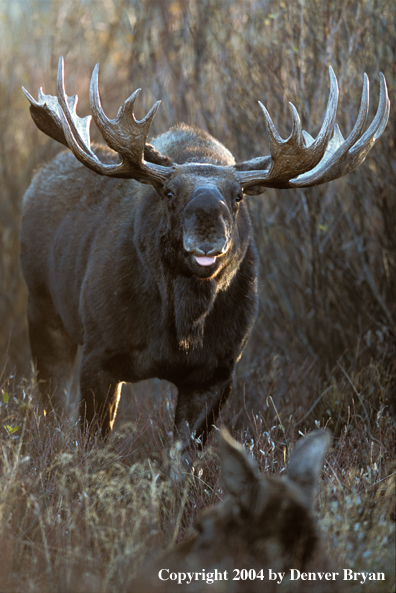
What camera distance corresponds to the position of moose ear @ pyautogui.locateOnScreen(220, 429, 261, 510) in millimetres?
2189

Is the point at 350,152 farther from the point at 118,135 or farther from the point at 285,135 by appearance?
the point at 285,135

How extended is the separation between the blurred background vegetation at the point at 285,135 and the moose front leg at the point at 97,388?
Answer: 3.91ft

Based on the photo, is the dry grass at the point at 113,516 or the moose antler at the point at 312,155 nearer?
the dry grass at the point at 113,516

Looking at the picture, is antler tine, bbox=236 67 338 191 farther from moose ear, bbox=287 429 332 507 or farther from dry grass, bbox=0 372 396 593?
moose ear, bbox=287 429 332 507

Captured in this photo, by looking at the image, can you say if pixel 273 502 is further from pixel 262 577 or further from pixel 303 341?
pixel 303 341

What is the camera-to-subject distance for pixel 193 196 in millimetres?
3852

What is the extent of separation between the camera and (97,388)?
4391 mm

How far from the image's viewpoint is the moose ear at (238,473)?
2189mm

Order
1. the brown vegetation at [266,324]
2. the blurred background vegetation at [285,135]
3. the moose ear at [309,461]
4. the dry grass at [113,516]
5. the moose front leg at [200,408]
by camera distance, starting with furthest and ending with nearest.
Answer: the blurred background vegetation at [285,135]
the moose front leg at [200,408]
the brown vegetation at [266,324]
the dry grass at [113,516]
the moose ear at [309,461]

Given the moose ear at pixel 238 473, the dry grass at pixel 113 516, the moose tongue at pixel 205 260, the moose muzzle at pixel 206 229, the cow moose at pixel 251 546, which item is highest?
the moose muzzle at pixel 206 229

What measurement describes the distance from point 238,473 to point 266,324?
197 inches

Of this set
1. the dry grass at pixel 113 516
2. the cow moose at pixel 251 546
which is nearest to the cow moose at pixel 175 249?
the dry grass at pixel 113 516

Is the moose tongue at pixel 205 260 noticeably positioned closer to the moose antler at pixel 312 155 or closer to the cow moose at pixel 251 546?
the moose antler at pixel 312 155

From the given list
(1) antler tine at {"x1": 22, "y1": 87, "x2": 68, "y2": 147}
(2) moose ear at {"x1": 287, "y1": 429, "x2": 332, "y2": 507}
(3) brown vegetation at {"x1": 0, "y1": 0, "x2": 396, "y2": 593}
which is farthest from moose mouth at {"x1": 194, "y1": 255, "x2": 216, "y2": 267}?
(2) moose ear at {"x1": 287, "y1": 429, "x2": 332, "y2": 507}
